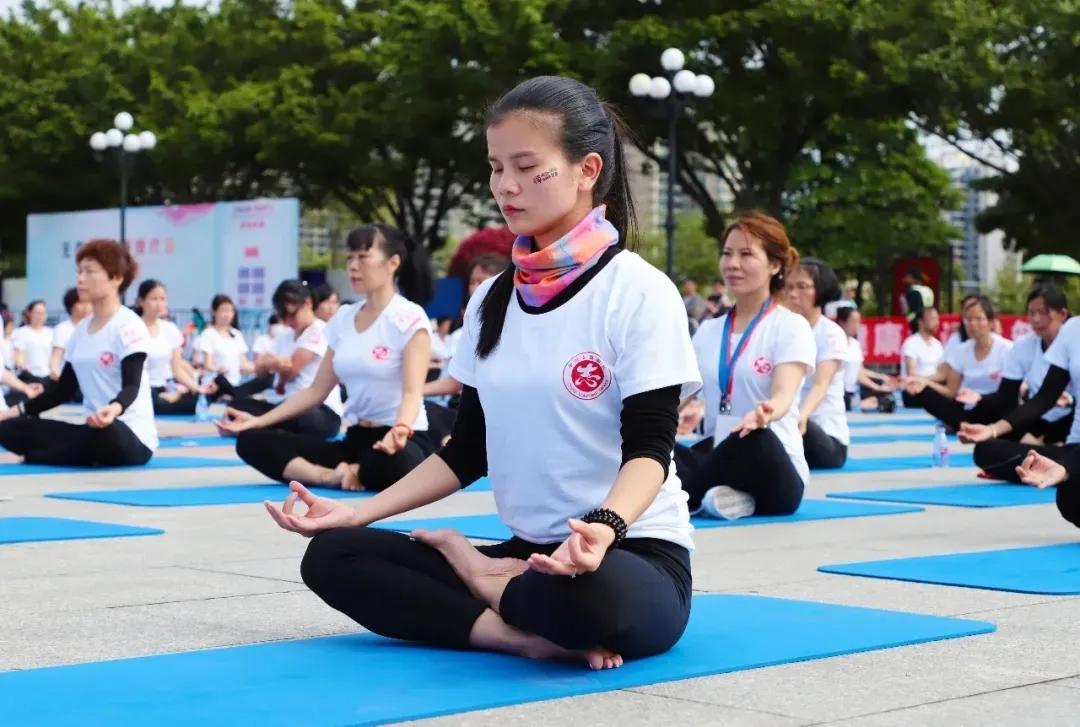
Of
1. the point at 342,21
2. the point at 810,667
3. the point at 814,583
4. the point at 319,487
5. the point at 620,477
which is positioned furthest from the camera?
the point at 342,21

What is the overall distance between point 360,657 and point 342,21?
114 ft

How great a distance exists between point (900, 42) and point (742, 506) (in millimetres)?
20780

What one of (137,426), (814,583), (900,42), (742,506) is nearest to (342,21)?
(900,42)

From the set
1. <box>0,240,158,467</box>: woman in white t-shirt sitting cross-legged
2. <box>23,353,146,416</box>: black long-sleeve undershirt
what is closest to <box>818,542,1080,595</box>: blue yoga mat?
<box>0,240,158,467</box>: woman in white t-shirt sitting cross-legged

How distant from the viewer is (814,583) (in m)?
6.08

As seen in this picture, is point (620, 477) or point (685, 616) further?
point (685, 616)

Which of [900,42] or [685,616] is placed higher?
[900,42]

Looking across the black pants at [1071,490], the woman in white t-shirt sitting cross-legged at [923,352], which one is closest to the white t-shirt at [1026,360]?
the black pants at [1071,490]

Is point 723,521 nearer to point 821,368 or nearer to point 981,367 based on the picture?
point 821,368

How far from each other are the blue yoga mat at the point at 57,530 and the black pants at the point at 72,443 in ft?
11.0

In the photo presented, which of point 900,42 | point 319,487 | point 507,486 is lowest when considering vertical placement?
point 319,487

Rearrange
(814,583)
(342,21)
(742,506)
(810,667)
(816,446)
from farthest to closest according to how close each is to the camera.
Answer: (342,21)
(816,446)
(742,506)
(814,583)
(810,667)

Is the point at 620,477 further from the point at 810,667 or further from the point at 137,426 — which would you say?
the point at 137,426

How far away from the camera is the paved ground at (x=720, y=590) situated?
3.85 meters
